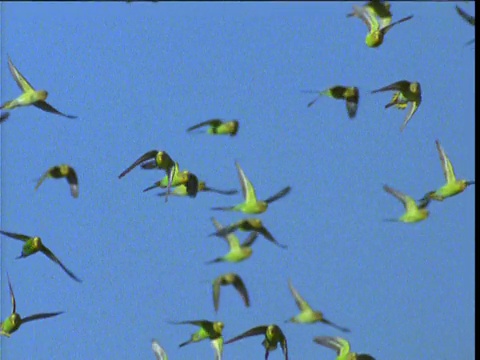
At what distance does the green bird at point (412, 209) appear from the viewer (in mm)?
13453

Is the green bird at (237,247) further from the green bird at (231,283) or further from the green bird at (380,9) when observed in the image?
the green bird at (380,9)

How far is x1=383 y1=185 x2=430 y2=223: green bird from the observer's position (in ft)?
44.1

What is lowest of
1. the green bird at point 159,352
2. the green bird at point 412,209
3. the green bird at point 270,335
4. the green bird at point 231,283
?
the green bird at point 159,352

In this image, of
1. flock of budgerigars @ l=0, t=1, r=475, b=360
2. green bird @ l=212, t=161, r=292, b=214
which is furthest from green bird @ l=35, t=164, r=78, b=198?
green bird @ l=212, t=161, r=292, b=214

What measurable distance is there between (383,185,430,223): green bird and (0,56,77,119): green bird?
4.45 m

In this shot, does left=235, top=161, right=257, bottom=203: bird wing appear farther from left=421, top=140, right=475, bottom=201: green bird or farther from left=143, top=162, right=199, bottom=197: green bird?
left=421, top=140, right=475, bottom=201: green bird

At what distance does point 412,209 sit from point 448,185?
1.85 feet

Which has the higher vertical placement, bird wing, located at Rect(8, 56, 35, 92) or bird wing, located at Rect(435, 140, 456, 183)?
bird wing, located at Rect(8, 56, 35, 92)

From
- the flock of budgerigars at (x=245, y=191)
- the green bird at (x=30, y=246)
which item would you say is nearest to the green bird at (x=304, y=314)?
the flock of budgerigars at (x=245, y=191)

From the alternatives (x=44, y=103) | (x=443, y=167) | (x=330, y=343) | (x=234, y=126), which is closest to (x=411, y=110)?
(x=443, y=167)

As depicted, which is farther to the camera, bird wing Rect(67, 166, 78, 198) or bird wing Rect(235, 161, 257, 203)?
bird wing Rect(235, 161, 257, 203)

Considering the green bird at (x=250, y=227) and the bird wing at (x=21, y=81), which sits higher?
the bird wing at (x=21, y=81)

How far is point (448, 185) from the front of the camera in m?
13.5

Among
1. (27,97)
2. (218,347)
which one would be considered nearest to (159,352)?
(218,347)
